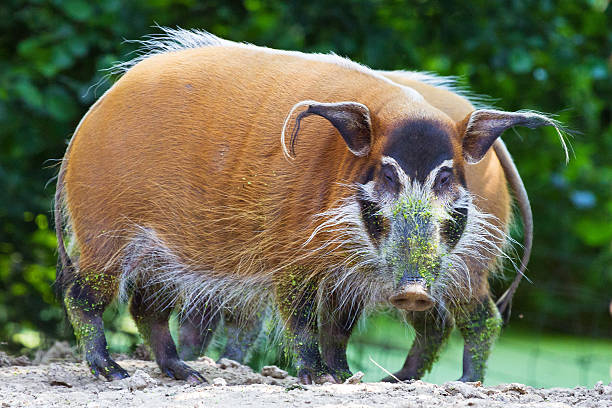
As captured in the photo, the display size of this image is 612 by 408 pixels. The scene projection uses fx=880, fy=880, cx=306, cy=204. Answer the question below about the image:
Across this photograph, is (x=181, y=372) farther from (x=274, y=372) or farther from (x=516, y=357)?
(x=516, y=357)

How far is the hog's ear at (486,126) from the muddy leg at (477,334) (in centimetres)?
83

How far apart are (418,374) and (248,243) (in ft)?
3.89

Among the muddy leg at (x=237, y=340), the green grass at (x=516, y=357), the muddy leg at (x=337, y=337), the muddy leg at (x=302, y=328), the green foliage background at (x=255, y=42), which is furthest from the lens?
the green grass at (x=516, y=357)

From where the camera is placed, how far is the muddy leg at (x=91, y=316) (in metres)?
4.23

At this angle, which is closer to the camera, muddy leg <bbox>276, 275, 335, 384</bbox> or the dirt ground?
the dirt ground

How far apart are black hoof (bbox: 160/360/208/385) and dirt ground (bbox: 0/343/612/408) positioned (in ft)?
0.43

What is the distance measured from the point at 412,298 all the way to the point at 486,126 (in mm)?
866

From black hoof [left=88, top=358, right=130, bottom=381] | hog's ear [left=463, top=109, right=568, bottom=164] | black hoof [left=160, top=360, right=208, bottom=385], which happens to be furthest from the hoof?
hog's ear [left=463, top=109, right=568, bottom=164]

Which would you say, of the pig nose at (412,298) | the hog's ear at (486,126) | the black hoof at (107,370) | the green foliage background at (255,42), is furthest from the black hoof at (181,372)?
the green foliage background at (255,42)

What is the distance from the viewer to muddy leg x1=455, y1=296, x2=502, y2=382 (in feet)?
14.1

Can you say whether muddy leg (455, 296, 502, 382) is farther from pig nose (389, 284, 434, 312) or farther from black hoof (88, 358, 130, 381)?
black hoof (88, 358, 130, 381)

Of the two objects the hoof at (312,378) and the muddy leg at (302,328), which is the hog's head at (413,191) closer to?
Result: the muddy leg at (302,328)

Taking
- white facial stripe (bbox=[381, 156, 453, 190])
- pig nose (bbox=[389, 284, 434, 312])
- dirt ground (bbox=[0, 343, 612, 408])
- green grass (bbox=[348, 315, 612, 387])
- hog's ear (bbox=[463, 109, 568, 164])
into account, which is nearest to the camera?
dirt ground (bbox=[0, 343, 612, 408])

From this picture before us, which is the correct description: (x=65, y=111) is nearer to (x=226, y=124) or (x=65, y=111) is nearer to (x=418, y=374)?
(x=226, y=124)
